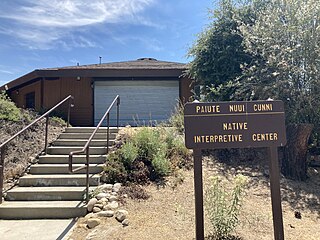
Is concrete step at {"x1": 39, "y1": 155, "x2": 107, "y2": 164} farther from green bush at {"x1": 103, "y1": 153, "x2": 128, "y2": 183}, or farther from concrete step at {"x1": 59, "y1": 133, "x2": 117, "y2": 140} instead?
concrete step at {"x1": 59, "y1": 133, "x2": 117, "y2": 140}

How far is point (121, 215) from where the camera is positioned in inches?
150

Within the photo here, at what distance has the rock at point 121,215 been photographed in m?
3.80

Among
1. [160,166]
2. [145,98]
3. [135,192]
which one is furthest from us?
[145,98]

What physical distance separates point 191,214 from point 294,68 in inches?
151

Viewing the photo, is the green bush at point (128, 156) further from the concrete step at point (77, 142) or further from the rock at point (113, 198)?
the concrete step at point (77, 142)

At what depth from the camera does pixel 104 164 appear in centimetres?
541

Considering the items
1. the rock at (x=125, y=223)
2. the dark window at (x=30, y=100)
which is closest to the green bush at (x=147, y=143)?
the rock at (x=125, y=223)

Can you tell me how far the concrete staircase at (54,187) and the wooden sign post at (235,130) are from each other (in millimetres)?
2260

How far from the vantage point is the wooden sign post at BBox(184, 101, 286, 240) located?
3.14 metres

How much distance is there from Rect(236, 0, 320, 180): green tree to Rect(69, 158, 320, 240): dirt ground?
2.89 ft

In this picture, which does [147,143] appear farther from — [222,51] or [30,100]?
[30,100]

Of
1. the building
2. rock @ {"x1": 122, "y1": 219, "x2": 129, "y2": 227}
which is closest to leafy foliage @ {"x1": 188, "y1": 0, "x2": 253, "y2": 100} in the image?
the building

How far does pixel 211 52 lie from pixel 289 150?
366 centimetres

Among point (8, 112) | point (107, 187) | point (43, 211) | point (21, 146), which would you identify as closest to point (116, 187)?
point (107, 187)
